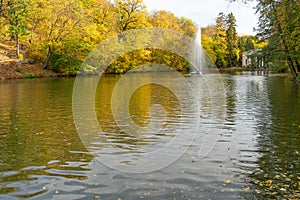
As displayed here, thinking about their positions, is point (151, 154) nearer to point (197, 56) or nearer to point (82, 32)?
point (82, 32)

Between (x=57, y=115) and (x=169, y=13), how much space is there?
72.7 m

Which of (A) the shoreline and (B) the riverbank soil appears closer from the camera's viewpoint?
(A) the shoreline

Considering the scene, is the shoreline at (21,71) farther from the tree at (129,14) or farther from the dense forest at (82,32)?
the tree at (129,14)

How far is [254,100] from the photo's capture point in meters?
20.1

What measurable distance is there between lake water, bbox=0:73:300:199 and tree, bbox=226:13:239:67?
3017 inches

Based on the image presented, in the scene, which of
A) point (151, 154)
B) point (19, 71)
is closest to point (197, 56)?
point (19, 71)

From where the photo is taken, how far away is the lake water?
247 inches

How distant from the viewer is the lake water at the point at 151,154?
6.26m

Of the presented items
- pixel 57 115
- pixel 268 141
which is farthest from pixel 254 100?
pixel 57 115

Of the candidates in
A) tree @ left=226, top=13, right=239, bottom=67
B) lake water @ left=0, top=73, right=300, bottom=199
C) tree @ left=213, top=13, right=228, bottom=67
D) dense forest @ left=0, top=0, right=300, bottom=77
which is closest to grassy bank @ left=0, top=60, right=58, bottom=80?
dense forest @ left=0, top=0, right=300, bottom=77

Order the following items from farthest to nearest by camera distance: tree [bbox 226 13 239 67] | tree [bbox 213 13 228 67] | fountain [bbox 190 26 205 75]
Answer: tree [bbox 226 13 239 67]
tree [bbox 213 13 228 67]
fountain [bbox 190 26 205 75]

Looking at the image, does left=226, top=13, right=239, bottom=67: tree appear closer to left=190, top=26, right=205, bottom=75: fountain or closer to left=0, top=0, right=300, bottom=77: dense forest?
left=0, top=0, right=300, bottom=77: dense forest

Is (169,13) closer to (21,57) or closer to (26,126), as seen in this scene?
(21,57)

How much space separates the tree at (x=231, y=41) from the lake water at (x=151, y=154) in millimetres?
76624
